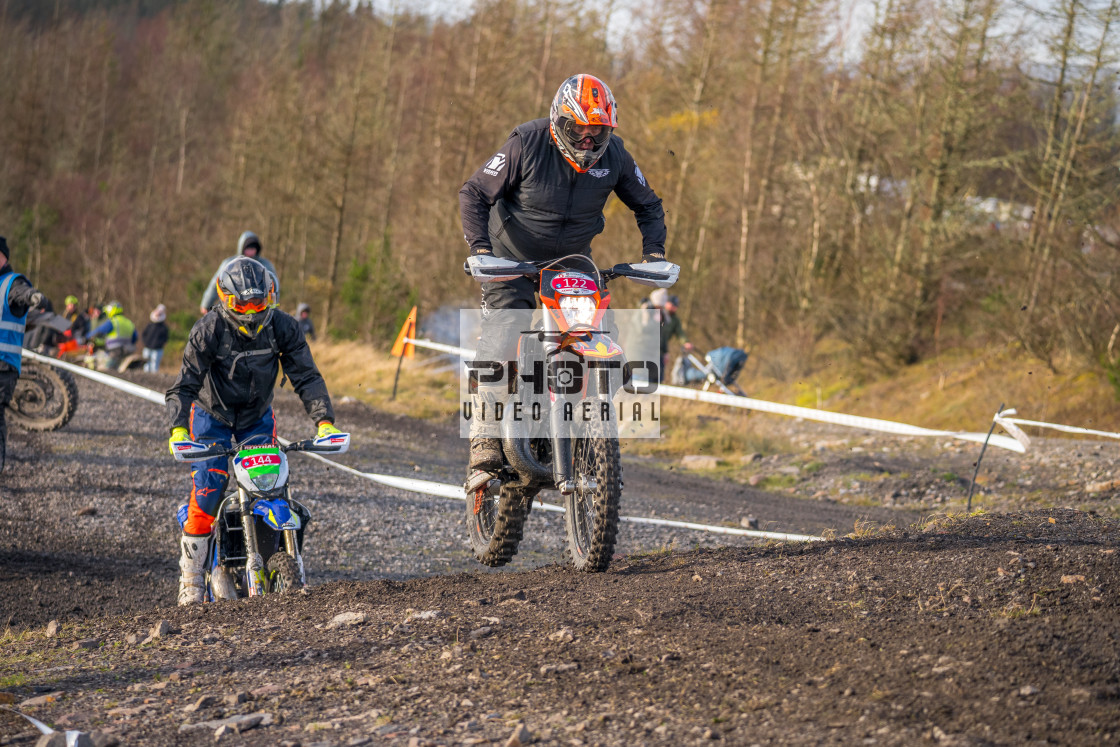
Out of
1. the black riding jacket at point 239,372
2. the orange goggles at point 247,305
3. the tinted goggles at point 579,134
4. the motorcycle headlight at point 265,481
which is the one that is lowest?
the motorcycle headlight at point 265,481

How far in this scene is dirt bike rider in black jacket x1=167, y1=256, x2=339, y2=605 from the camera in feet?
19.6

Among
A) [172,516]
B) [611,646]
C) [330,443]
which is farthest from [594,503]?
[172,516]

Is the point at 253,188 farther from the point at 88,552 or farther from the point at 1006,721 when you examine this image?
the point at 1006,721

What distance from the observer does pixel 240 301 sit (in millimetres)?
5949

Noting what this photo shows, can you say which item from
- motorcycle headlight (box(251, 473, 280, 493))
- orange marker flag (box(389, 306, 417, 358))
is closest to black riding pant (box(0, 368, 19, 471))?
motorcycle headlight (box(251, 473, 280, 493))

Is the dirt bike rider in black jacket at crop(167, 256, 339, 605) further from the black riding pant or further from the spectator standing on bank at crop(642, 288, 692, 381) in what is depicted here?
the spectator standing on bank at crop(642, 288, 692, 381)

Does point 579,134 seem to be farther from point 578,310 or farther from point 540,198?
point 578,310

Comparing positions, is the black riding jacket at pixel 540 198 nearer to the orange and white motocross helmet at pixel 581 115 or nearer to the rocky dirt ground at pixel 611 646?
the orange and white motocross helmet at pixel 581 115

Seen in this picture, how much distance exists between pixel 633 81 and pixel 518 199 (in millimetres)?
30560

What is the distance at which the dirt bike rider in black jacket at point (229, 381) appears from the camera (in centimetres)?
599

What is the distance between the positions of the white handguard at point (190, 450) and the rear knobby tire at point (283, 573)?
73 centimetres

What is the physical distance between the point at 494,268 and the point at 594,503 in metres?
1.42

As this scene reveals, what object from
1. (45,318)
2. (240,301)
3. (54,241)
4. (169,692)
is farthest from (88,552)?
(54,241)

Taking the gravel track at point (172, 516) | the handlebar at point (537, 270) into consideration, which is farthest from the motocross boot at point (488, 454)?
the gravel track at point (172, 516)
